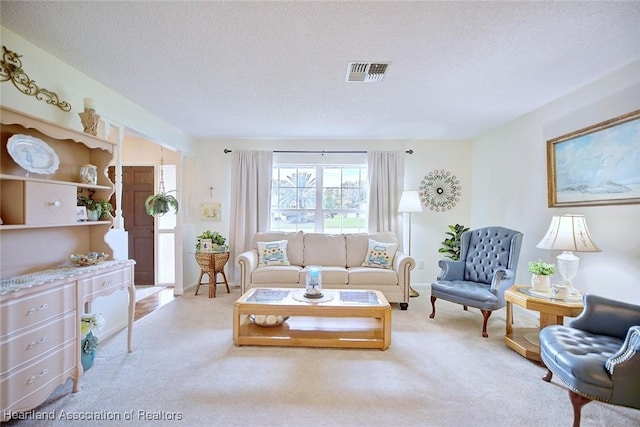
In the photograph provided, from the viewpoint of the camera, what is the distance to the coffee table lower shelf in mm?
2555

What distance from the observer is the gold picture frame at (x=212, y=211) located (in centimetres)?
480

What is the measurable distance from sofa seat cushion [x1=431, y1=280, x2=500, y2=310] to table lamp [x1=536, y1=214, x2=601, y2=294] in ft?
2.11

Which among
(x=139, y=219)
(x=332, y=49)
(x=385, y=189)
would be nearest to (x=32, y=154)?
(x=332, y=49)

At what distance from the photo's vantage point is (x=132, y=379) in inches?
81.7

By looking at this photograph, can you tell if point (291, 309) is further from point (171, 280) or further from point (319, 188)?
point (171, 280)

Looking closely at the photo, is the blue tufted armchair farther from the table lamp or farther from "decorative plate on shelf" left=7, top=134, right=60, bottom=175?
"decorative plate on shelf" left=7, top=134, right=60, bottom=175

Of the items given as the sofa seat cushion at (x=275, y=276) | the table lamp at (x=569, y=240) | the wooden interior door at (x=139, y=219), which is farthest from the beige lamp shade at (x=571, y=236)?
the wooden interior door at (x=139, y=219)

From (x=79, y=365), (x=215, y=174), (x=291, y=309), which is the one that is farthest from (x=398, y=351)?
(x=215, y=174)

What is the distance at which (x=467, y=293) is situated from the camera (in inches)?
117

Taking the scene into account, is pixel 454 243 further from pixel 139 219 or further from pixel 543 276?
pixel 139 219

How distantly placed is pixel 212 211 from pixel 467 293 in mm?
3877

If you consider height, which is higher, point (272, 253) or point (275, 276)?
point (272, 253)

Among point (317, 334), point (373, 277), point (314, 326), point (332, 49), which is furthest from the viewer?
point (373, 277)

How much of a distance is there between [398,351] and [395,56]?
242 centimetres
